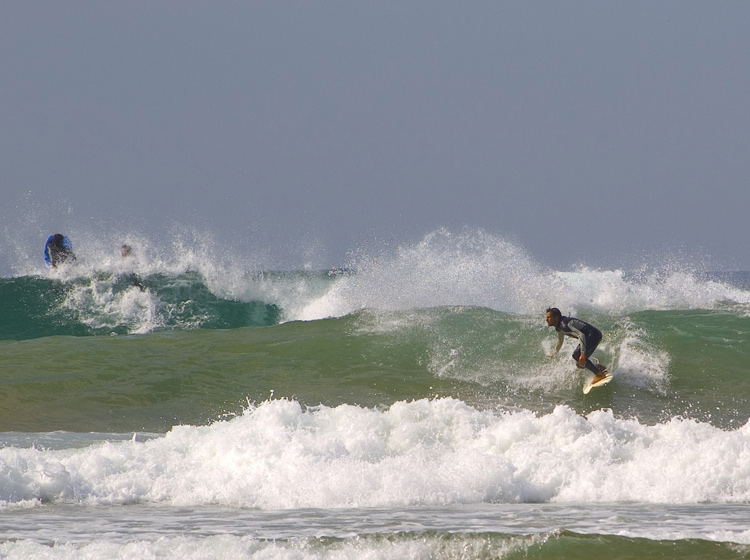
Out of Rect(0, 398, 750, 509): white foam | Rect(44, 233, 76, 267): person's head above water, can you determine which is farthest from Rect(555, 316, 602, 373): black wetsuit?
Rect(44, 233, 76, 267): person's head above water

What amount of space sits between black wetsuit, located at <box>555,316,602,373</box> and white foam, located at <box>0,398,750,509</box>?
3.48m

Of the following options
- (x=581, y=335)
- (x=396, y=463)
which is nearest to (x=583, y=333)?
(x=581, y=335)

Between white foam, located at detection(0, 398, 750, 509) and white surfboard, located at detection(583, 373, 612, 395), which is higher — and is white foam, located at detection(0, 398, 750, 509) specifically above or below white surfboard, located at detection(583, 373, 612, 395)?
below

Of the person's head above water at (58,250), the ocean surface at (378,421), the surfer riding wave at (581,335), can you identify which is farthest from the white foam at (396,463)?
the person's head above water at (58,250)

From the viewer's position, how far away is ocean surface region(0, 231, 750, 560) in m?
4.94

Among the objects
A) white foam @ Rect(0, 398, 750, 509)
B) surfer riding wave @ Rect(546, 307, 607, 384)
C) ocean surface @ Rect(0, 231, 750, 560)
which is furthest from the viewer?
surfer riding wave @ Rect(546, 307, 607, 384)

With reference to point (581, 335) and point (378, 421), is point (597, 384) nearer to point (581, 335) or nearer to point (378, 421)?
point (581, 335)

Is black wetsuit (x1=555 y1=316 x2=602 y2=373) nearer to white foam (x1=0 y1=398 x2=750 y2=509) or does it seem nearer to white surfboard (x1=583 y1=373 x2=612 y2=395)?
white surfboard (x1=583 y1=373 x2=612 y2=395)

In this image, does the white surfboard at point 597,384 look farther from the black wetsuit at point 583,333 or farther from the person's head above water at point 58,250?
the person's head above water at point 58,250

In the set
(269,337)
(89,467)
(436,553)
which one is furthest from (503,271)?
(436,553)

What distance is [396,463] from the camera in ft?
21.2

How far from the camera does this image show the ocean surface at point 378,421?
494 cm

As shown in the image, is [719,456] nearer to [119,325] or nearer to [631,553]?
[631,553]

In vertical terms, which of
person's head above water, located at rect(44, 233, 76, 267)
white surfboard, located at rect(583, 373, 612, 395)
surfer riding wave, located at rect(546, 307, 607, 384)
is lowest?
white surfboard, located at rect(583, 373, 612, 395)
